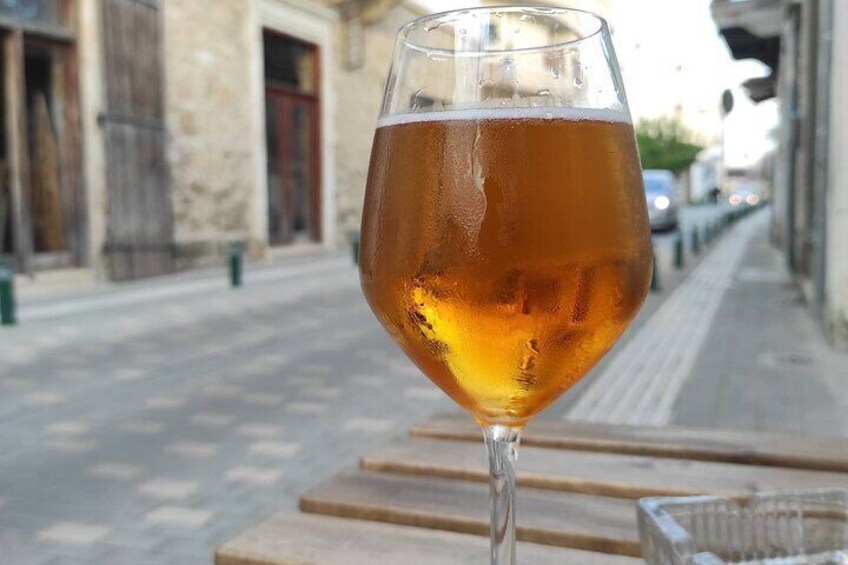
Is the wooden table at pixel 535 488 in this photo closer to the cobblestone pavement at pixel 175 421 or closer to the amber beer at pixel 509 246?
the amber beer at pixel 509 246

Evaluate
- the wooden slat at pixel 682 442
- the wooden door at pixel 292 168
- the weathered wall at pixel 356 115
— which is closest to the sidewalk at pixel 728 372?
the wooden slat at pixel 682 442

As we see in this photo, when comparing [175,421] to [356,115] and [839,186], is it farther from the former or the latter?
[356,115]

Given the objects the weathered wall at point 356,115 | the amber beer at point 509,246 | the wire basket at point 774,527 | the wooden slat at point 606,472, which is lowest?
the wooden slat at point 606,472

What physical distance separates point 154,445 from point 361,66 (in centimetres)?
1225

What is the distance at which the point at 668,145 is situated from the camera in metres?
47.0

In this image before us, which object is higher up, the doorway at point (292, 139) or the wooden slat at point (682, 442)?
the doorway at point (292, 139)

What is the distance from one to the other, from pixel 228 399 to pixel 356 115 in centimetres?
1145

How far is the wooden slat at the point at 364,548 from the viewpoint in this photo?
972mm

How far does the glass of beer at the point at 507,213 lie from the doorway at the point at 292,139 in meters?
12.9

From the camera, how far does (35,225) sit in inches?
366

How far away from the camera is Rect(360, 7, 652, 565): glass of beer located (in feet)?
2.39

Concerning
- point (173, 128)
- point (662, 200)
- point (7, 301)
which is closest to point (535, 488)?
point (7, 301)

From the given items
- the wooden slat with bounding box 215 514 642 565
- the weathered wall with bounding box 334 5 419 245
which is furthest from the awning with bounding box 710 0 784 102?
the wooden slat with bounding box 215 514 642 565

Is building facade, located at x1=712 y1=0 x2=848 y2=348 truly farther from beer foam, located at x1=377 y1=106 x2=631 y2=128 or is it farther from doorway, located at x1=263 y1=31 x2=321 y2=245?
doorway, located at x1=263 y1=31 x2=321 y2=245
